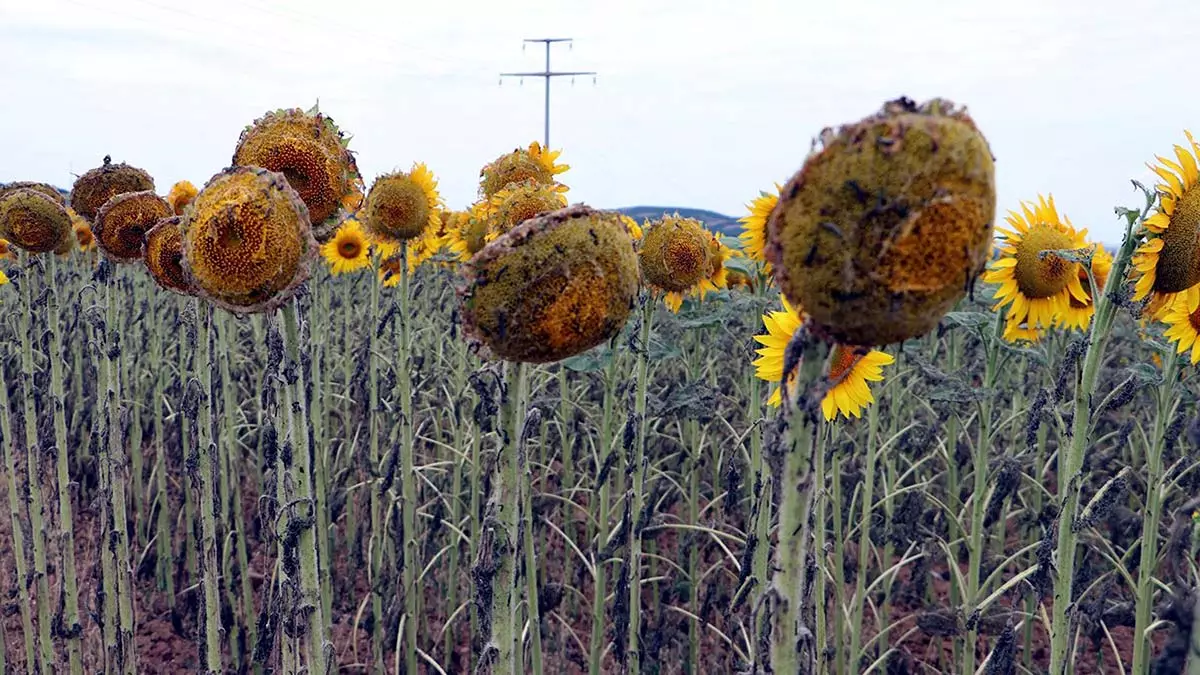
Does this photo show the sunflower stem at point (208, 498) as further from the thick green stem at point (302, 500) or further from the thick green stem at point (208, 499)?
the thick green stem at point (302, 500)

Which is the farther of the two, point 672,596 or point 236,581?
point 236,581

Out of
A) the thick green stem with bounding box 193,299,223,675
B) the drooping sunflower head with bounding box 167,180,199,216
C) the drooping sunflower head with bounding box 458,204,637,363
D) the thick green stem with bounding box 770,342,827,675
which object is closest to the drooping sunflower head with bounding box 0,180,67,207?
the drooping sunflower head with bounding box 167,180,199,216

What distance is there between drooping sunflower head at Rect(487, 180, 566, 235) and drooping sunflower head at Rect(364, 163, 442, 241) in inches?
64.9

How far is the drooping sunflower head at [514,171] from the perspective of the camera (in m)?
4.12

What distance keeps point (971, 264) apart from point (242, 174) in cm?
169

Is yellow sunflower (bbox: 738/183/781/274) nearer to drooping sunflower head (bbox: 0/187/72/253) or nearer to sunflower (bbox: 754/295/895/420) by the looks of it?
sunflower (bbox: 754/295/895/420)

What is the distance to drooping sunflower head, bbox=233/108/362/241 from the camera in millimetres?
2504

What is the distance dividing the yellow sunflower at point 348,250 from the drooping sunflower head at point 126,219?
413 centimetres

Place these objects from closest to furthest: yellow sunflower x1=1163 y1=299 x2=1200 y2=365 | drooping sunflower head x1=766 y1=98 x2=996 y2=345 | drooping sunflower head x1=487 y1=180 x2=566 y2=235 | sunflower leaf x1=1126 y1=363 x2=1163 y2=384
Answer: drooping sunflower head x1=766 y1=98 x2=996 y2=345 < drooping sunflower head x1=487 y1=180 x2=566 y2=235 < yellow sunflower x1=1163 y1=299 x2=1200 y2=365 < sunflower leaf x1=1126 y1=363 x2=1163 y2=384

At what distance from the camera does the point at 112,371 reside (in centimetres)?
378

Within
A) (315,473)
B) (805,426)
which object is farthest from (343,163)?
(315,473)

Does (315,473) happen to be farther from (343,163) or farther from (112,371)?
(343,163)

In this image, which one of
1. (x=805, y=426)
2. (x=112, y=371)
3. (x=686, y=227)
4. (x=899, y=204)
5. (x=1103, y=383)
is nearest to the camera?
(x=899, y=204)

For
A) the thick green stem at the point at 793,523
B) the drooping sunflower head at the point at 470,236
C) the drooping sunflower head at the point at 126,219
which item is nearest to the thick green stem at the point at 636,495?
the drooping sunflower head at the point at 470,236
